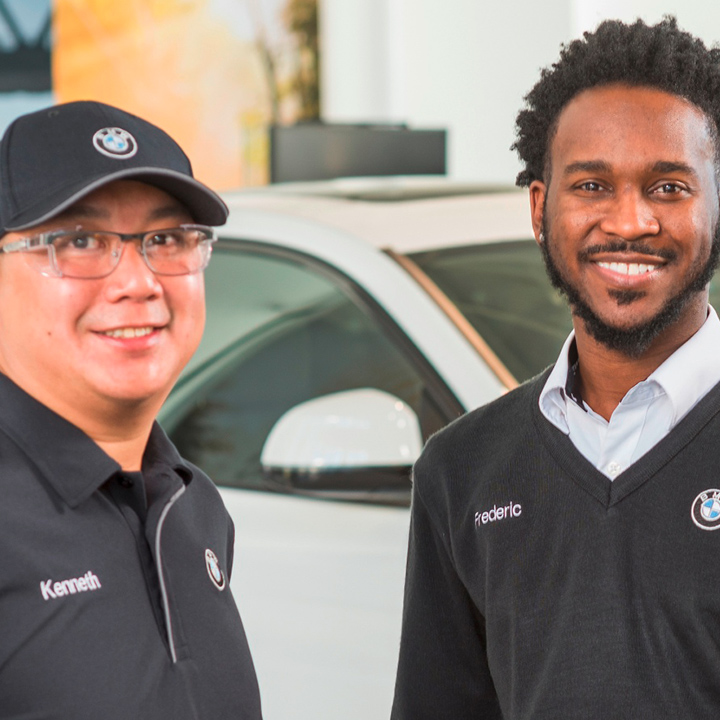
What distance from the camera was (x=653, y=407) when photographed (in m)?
1.50

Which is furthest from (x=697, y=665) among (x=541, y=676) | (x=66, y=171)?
(x=66, y=171)

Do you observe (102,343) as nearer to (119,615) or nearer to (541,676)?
(119,615)

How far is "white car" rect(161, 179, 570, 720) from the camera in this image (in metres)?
2.40

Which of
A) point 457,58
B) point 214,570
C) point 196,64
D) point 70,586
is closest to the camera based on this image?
point 70,586

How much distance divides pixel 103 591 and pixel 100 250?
40 cm

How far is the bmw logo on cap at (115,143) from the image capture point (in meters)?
1.51

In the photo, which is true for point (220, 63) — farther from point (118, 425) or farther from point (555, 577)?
point (555, 577)

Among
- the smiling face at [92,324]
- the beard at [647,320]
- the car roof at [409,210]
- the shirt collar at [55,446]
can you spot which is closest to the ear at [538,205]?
the beard at [647,320]

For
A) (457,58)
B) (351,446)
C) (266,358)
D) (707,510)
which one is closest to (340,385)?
(266,358)

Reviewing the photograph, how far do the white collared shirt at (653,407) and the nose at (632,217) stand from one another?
14 cm

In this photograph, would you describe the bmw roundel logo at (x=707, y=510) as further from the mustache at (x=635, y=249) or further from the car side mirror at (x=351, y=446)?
the car side mirror at (x=351, y=446)

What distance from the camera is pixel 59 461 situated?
146 cm

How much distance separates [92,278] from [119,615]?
389mm

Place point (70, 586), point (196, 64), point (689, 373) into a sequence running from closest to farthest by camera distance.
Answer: point (70, 586)
point (689, 373)
point (196, 64)
